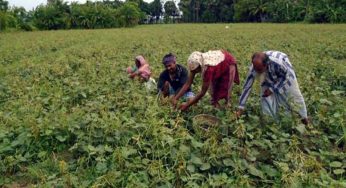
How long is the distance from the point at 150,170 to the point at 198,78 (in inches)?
164

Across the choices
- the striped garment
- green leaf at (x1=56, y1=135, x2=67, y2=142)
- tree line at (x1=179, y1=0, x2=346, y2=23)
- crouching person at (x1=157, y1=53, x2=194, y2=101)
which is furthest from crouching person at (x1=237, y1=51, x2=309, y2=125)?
tree line at (x1=179, y1=0, x2=346, y2=23)

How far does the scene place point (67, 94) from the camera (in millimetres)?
6215

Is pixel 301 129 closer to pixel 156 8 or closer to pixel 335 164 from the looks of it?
pixel 335 164

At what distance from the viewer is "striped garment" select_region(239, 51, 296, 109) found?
4.45 meters

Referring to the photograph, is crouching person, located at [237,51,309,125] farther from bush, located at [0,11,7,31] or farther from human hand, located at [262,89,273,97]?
A: bush, located at [0,11,7,31]

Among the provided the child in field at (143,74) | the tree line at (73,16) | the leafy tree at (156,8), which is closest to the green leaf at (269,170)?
the child in field at (143,74)

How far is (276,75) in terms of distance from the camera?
452 centimetres

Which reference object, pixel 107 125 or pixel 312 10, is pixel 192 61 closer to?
pixel 107 125

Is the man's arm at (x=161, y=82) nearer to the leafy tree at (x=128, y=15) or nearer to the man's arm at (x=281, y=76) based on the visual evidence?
the man's arm at (x=281, y=76)

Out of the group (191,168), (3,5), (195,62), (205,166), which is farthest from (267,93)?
(3,5)

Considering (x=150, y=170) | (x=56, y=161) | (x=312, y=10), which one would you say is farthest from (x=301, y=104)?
(x=312, y=10)

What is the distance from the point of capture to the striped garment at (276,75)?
14.6 ft

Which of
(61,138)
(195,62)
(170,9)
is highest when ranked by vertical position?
(170,9)

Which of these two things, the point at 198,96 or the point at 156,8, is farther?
the point at 156,8
